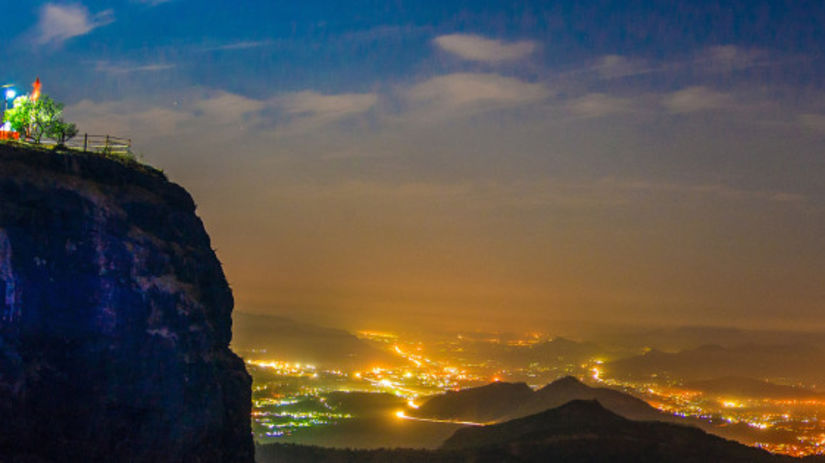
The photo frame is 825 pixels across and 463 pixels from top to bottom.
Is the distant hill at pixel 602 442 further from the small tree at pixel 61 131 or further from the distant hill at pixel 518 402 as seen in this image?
the small tree at pixel 61 131

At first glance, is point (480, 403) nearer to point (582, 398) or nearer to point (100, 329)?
point (582, 398)

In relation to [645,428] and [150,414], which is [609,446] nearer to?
[645,428]

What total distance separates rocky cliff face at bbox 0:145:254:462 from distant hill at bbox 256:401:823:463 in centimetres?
2962

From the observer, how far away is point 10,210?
180ft

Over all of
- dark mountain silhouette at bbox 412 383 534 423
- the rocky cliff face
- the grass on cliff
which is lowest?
dark mountain silhouette at bbox 412 383 534 423

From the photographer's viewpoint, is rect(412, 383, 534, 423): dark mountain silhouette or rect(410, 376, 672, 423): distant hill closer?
rect(410, 376, 672, 423): distant hill

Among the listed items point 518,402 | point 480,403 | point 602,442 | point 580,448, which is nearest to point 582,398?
point 518,402

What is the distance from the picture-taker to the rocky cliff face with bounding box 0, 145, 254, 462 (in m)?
53.2

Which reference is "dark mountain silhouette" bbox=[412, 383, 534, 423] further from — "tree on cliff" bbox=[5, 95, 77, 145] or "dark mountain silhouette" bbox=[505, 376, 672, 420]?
"tree on cliff" bbox=[5, 95, 77, 145]

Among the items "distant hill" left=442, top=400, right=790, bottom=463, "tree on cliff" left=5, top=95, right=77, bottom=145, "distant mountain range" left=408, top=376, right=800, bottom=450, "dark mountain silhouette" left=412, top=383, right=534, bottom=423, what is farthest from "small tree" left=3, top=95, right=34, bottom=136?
"dark mountain silhouette" left=412, top=383, right=534, bottom=423

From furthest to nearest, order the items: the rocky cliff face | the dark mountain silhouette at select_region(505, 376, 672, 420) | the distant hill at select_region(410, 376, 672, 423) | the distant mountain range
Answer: the distant mountain range < the distant hill at select_region(410, 376, 672, 423) < the dark mountain silhouette at select_region(505, 376, 672, 420) < the rocky cliff face

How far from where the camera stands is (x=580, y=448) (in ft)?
290

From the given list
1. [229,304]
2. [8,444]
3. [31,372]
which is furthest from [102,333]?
[229,304]

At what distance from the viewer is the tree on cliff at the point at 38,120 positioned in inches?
2655
